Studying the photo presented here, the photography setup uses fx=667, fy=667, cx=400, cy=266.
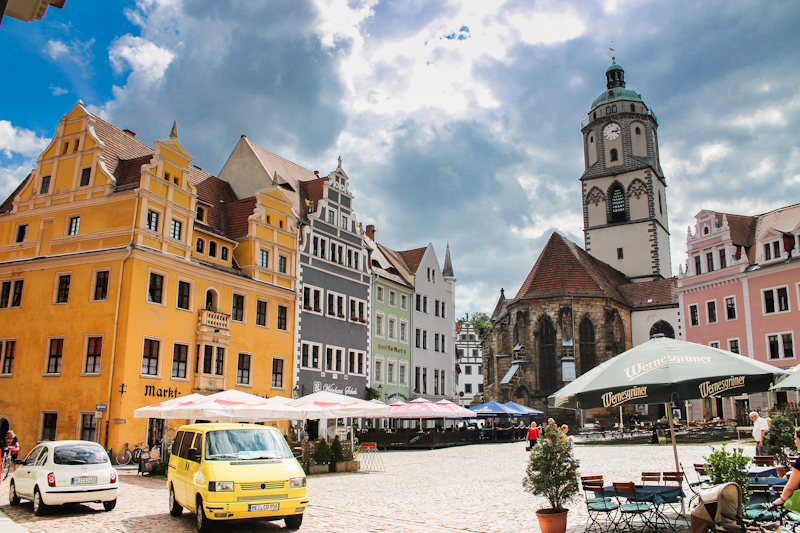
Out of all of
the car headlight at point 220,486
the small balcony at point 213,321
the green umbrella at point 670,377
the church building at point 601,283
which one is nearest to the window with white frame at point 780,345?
the church building at point 601,283

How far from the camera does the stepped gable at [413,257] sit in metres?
48.2

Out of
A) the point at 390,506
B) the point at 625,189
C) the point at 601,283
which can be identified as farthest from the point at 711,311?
the point at 390,506

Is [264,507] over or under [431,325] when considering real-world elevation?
under

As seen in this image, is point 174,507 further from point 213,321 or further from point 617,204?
point 617,204

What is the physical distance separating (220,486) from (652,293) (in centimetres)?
5123

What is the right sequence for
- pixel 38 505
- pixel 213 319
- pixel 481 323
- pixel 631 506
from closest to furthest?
pixel 631 506 → pixel 38 505 → pixel 213 319 → pixel 481 323

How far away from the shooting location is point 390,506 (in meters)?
13.8

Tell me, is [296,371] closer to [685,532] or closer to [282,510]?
[282,510]

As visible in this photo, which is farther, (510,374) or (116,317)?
(510,374)

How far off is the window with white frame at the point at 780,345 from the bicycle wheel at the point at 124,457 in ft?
114

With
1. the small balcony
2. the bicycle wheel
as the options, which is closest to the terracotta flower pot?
the bicycle wheel

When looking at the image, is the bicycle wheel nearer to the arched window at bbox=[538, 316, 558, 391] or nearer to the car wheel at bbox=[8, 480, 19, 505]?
the car wheel at bbox=[8, 480, 19, 505]

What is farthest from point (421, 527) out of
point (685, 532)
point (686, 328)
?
point (686, 328)

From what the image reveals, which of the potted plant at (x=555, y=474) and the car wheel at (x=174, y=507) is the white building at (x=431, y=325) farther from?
the potted plant at (x=555, y=474)
